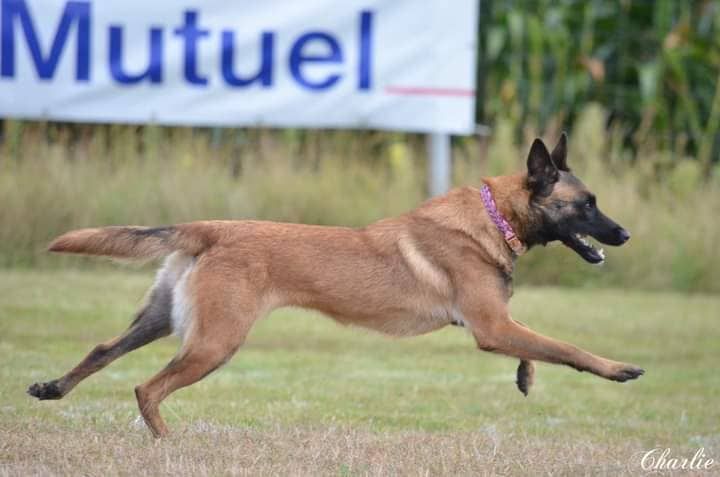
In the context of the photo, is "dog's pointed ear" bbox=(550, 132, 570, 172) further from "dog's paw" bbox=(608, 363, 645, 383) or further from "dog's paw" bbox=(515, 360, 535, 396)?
"dog's paw" bbox=(608, 363, 645, 383)

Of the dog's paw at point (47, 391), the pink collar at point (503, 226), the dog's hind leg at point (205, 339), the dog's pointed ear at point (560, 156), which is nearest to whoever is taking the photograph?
the dog's hind leg at point (205, 339)

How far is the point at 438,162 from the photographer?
12.7m

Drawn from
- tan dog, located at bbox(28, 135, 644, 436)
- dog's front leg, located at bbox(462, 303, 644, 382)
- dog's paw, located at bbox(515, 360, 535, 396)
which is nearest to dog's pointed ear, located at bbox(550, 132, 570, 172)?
tan dog, located at bbox(28, 135, 644, 436)

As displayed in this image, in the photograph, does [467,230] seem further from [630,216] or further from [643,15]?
[643,15]

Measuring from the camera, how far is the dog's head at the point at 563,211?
670 cm

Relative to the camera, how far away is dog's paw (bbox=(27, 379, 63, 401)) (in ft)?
20.7

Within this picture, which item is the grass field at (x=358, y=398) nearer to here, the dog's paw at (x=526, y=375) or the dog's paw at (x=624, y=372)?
the dog's paw at (x=526, y=375)

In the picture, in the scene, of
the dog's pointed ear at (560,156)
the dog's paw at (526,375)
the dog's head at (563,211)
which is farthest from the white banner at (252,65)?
the dog's paw at (526,375)

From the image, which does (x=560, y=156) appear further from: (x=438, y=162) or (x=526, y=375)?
→ (x=438, y=162)

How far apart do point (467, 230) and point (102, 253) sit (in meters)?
1.77

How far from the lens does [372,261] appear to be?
6539 millimetres

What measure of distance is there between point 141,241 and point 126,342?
0.50 m

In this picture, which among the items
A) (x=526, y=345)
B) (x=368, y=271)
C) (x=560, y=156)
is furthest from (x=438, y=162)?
(x=526, y=345)

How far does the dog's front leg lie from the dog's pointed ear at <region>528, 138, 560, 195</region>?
0.64 metres
